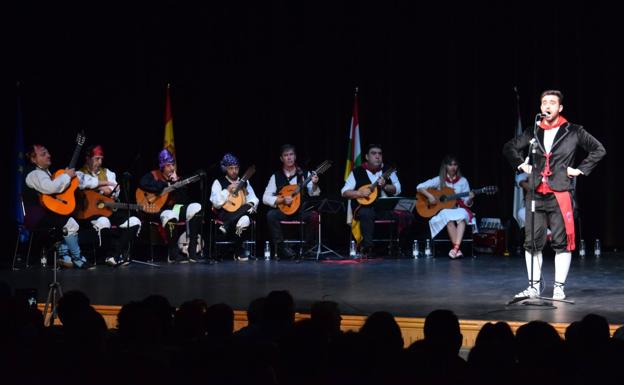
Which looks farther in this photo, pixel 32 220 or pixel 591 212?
pixel 591 212

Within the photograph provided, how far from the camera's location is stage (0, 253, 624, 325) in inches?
229

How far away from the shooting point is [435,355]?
257 centimetres

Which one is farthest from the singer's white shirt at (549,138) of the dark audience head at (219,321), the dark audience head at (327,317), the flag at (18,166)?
the flag at (18,166)

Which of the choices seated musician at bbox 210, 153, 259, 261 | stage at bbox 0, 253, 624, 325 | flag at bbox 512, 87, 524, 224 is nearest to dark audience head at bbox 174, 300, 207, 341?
stage at bbox 0, 253, 624, 325

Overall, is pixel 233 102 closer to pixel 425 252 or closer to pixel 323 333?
pixel 425 252

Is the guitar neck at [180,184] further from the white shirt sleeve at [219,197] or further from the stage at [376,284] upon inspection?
the stage at [376,284]

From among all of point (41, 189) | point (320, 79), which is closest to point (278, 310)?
point (41, 189)

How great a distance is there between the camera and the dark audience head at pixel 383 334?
8.77 feet

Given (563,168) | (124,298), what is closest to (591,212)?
(563,168)

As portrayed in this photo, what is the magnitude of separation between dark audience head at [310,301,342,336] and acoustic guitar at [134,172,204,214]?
6948 mm

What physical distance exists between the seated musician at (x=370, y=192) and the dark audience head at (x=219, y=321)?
7278mm

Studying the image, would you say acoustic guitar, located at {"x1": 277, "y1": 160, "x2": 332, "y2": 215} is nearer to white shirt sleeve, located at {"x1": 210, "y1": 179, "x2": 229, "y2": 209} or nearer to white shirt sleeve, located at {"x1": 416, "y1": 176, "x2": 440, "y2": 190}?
white shirt sleeve, located at {"x1": 210, "y1": 179, "x2": 229, "y2": 209}

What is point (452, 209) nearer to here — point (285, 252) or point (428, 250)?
point (428, 250)

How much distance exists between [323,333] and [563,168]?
387cm
